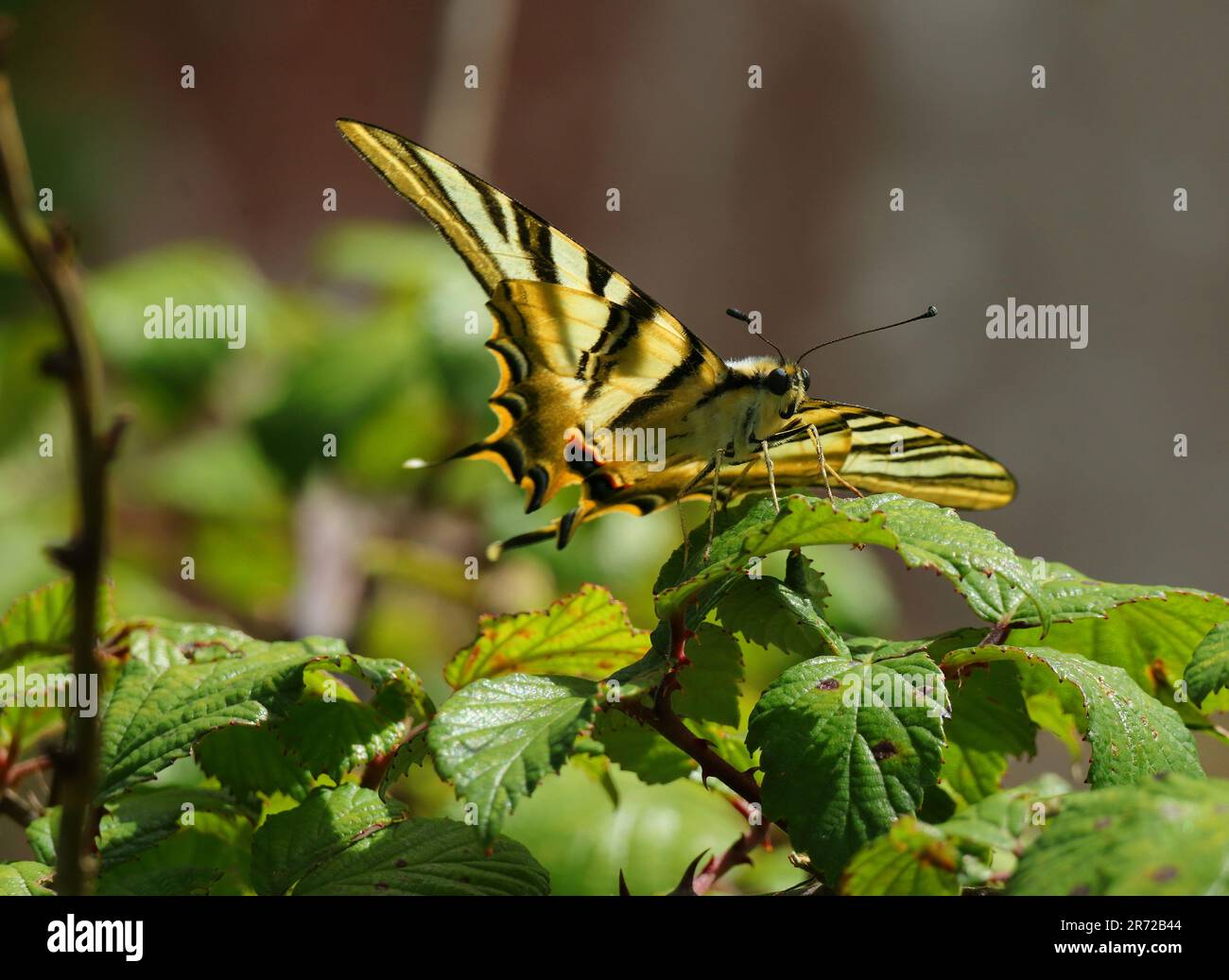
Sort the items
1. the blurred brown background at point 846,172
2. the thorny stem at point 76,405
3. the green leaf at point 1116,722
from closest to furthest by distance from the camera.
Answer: the thorny stem at point 76,405, the green leaf at point 1116,722, the blurred brown background at point 846,172

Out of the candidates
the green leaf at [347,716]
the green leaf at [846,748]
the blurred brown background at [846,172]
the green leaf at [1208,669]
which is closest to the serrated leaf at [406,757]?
the green leaf at [347,716]

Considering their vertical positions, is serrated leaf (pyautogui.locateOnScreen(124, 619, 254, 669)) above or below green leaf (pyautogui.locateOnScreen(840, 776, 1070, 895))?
above

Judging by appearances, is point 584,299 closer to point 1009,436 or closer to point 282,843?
point 282,843

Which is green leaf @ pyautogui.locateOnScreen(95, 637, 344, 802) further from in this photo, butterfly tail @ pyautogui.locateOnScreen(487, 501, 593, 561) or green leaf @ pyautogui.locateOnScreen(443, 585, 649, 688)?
butterfly tail @ pyautogui.locateOnScreen(487, 501, 593, 561)

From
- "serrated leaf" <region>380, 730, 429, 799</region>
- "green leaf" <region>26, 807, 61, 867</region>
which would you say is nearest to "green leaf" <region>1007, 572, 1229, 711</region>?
"serrated leaf" <region>380, 730, 429, 799</region>

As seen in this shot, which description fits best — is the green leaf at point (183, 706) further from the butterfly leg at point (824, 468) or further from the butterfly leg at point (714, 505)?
the butterfly leg at point (824, 468)
